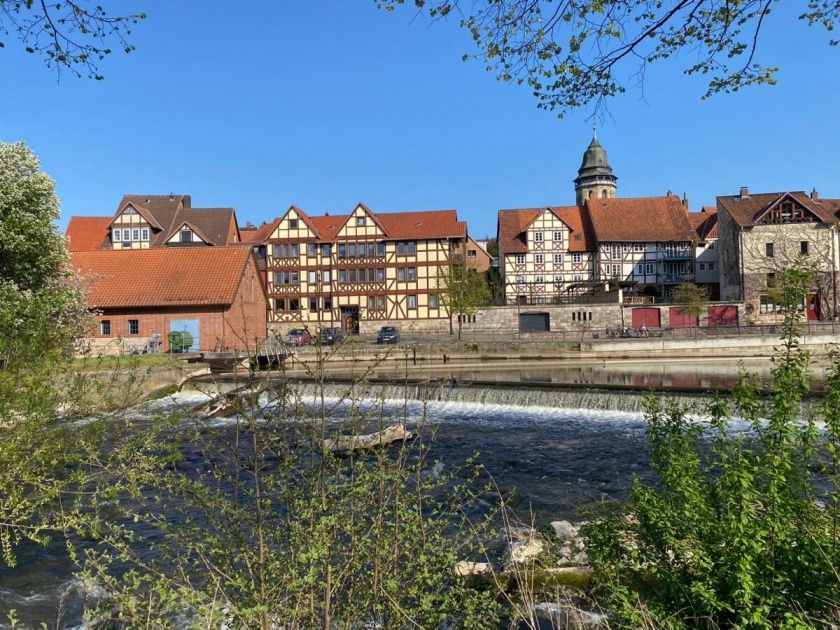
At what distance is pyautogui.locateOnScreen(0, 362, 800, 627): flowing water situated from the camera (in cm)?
700

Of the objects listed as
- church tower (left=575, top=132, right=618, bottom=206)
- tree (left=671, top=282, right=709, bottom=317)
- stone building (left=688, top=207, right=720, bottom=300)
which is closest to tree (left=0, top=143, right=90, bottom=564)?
tree (left=671, top=282, right=709, bottom=317)

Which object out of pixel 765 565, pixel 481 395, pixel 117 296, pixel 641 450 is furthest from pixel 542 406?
pixel 117 296

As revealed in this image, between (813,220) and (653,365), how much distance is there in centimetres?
2570

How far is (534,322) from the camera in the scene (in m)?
48.0

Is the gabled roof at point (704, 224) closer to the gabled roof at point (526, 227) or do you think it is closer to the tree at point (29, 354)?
the gabled roof at point (526, 227)

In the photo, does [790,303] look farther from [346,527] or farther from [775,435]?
[346,527]

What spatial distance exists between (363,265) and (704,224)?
105 feet

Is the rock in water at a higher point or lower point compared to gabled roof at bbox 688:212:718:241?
lower

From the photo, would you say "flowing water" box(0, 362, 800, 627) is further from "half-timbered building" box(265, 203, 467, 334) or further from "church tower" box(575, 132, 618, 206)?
"church tower" box(575, 132, 618, 206)

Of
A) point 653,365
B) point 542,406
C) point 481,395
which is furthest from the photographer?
point 653,365

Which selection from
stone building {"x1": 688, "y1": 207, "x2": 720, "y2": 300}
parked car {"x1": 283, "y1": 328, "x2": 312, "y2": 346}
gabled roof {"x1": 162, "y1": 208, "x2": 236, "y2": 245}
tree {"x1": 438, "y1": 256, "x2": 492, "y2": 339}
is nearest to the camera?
parked car {"x1": 283, "y1": 328, "x2": 312, "y2": 346}

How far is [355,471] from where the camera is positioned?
3.74 m

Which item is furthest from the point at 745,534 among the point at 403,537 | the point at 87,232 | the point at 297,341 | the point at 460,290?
the point at 87,232

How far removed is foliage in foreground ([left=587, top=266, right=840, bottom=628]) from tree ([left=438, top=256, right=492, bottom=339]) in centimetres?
3891
